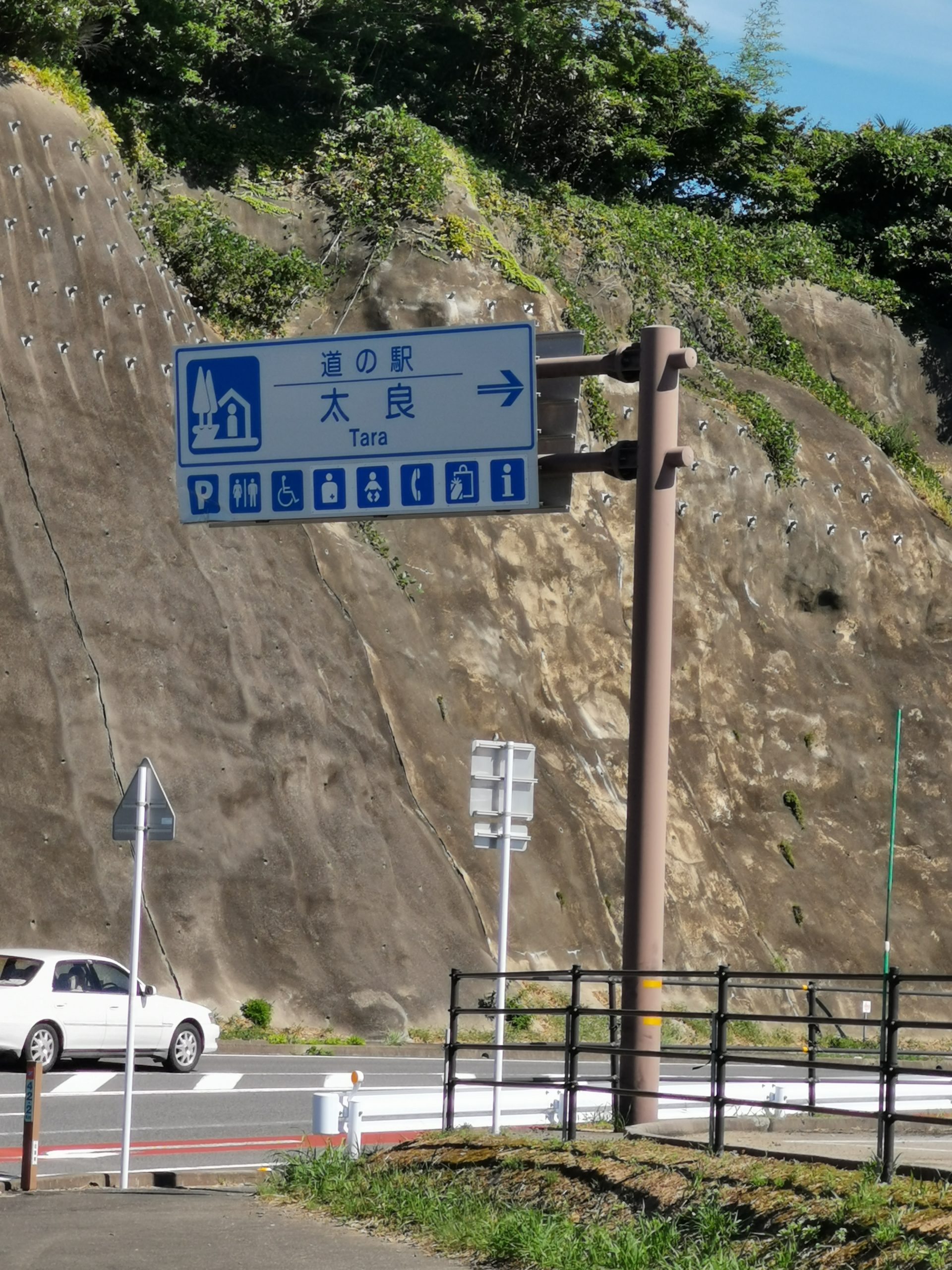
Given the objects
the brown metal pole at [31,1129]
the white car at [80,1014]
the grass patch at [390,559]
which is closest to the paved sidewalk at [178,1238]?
the brown metal pole at [31,1129]

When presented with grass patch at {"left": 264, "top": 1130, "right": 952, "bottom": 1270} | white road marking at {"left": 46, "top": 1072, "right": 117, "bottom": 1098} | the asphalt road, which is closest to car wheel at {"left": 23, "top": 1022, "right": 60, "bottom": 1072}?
the asphalt road

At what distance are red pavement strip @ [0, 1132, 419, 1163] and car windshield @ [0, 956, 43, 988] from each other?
483cm

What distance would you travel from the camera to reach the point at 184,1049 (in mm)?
19875

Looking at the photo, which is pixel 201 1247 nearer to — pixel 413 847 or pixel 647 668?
pixel 647 668

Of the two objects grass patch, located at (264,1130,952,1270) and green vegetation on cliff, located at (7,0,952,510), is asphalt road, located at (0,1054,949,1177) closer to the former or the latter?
grass patch, located at (264,1130,952,1270)

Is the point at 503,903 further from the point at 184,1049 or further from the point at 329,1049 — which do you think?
the point at 329,1049

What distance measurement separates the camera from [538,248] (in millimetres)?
42000

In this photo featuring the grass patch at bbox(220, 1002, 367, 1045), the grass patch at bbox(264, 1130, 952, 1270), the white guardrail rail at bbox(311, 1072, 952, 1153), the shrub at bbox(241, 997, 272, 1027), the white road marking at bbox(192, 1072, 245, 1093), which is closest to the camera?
the grass patch at bbox(264, 1130, 952, 1270)

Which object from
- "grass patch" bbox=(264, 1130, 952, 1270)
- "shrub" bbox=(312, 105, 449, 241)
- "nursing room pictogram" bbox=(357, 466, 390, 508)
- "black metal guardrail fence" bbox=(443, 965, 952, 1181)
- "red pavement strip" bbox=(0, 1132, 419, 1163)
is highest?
"shrub" bbox=(312, 105, 449, 241)

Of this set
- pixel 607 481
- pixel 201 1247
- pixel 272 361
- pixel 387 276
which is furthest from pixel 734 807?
pixel 201 1247

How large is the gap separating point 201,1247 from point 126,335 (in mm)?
25695

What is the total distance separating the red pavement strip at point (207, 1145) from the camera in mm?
12868

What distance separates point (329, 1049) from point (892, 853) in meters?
17.9

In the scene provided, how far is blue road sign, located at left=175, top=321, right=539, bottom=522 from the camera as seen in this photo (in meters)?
12.7
